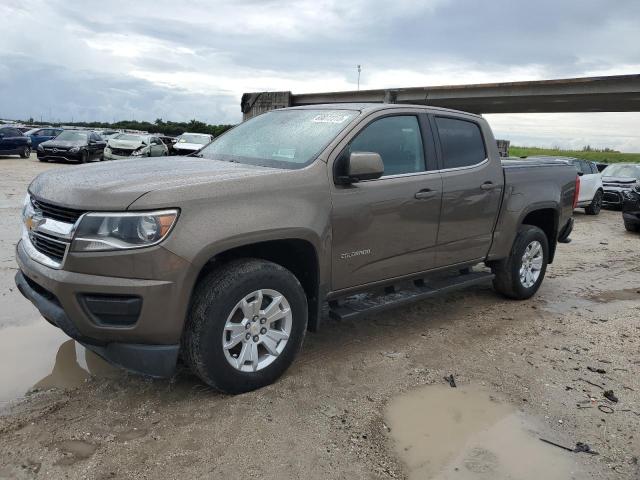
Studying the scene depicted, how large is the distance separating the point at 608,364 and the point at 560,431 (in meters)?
1.36

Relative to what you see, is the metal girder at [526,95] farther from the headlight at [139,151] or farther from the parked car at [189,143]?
the headlight at [139,151]

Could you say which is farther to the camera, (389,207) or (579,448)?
(389,207)

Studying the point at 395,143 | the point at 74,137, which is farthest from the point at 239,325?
the point at 74,137

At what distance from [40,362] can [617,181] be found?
1748 cm

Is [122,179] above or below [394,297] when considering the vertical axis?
above

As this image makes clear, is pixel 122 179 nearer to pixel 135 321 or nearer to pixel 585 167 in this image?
pixel 135 321

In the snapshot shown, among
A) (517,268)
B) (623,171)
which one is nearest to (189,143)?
(623,171)

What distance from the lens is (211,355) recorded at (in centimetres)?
322

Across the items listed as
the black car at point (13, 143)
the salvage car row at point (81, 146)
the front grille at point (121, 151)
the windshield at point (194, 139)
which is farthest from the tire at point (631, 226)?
the black car at point (13, 143)

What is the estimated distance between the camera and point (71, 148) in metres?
22.8

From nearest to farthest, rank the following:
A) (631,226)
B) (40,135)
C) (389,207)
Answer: (389,207), (631,226), (40,135)

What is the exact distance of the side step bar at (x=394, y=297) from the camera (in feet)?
13.3

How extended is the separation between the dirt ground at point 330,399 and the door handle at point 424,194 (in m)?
1.24

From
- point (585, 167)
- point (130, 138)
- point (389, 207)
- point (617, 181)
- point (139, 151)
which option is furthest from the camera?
point (130, 138)
